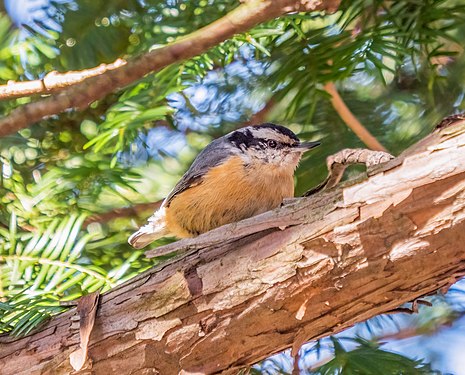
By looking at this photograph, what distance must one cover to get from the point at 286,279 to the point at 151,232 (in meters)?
0.57

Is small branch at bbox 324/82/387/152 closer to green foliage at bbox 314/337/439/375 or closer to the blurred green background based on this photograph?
the blurred green background

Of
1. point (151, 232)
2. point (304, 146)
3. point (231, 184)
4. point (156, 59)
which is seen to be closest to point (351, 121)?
point (304, 146)

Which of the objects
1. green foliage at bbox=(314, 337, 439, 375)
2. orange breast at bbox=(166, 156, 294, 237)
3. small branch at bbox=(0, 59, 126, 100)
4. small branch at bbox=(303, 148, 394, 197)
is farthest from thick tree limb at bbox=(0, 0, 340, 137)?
green foliage at bbox=(314, 337, 439, 375)

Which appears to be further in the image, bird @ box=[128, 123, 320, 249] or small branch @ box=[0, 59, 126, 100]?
bird @ box=[128, 123, 320, 249]

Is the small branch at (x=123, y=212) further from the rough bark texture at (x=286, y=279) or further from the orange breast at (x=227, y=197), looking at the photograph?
the rough bark texture at (x=286, y=279)

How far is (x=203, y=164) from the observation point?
4.72ft

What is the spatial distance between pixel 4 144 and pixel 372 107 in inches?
30.9

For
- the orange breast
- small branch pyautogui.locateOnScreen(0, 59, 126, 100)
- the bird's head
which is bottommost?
the orange breast

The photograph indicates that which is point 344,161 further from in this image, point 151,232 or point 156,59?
point 151,232

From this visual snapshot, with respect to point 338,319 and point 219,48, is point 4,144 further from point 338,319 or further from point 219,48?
point 338,319

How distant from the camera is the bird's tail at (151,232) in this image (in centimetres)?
142

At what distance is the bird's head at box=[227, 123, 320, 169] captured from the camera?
4.83 feet

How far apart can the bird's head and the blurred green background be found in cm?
5

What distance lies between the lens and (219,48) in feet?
4.25
